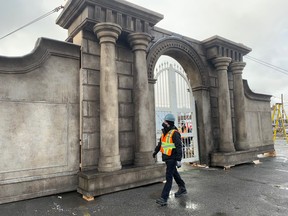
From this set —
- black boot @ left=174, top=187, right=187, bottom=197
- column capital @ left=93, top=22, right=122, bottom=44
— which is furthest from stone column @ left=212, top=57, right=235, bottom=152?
column capital @ left=93, top=22, right=122, bottom=44

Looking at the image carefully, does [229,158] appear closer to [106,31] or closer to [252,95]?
[252,95]

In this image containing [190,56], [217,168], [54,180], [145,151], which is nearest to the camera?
[54,180]

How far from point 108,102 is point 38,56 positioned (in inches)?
79.7

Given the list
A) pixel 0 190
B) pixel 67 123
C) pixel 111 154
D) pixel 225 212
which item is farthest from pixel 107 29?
pixel 225 212

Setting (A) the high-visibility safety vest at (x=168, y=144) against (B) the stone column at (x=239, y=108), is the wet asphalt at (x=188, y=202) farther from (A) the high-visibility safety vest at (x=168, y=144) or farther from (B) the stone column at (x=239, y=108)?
(B) the stone column at (x=239, y=108)

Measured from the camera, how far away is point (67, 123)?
5.30 m

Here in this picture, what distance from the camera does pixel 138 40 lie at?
607 centimetres

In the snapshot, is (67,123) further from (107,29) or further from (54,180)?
(107,29)

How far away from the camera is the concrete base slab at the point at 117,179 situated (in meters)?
4.58

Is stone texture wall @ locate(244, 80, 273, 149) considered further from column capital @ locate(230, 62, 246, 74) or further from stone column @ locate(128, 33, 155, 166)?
stone column @ locate(128, 33, 155, 166)

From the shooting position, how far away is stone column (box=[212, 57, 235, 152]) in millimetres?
8031

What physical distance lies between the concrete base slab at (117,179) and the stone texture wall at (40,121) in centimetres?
70

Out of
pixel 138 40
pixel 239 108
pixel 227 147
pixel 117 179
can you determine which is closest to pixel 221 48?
pixel 239 108

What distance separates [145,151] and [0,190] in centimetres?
343
